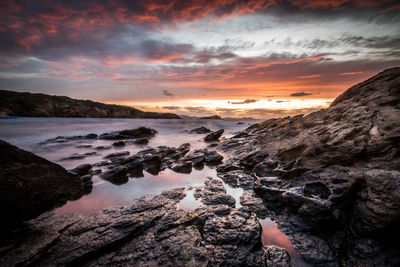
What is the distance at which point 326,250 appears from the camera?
4.14 metres

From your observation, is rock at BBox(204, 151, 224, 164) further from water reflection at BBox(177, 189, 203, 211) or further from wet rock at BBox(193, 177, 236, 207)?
A: water reflection at BBox(177, 189, 203, 211)

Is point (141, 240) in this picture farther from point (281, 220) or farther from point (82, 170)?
point (82, 170)

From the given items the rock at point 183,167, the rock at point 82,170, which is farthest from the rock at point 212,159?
the rock at point 82,170

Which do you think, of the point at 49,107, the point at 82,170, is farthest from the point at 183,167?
the point at 49,107

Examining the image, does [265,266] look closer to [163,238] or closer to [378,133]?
[163,238]

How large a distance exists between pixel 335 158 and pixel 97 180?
37.6 ft

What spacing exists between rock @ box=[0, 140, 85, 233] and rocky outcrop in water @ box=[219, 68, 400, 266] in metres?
7.63

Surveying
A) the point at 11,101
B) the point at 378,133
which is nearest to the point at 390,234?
the point at 378,133

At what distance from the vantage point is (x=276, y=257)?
4.02 meters

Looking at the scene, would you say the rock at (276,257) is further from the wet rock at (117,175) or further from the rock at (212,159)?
the rock at (212,159)

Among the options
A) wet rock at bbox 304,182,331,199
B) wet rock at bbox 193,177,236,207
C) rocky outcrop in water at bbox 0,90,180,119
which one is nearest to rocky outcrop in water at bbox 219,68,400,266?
wet rock at bbox 304,182,331,199

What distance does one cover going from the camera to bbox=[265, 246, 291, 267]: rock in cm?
386

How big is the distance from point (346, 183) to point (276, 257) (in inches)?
132

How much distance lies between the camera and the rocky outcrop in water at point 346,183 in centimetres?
396
